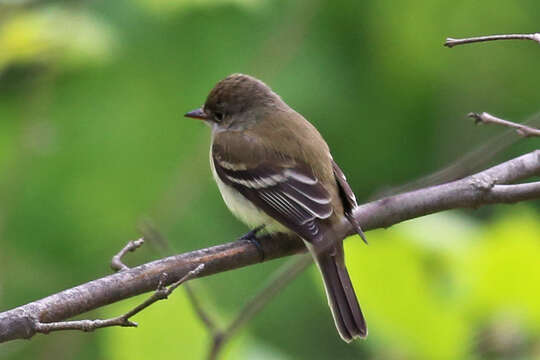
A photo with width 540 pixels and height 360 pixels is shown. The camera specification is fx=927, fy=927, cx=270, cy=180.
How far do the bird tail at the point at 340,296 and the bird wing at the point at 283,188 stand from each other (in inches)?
5.3

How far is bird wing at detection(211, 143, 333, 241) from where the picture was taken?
14.6ft

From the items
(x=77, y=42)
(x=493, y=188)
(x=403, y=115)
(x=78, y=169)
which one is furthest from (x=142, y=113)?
(x=493, y=188)

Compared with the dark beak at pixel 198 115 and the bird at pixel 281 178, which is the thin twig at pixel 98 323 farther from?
the dark beak at pixel 198 115

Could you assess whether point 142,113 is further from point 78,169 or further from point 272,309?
point 272,309

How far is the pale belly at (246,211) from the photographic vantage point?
184 inches

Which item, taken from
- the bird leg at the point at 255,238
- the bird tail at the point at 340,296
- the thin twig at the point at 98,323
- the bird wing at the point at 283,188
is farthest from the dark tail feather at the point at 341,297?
the thin twig at the point at 98,323

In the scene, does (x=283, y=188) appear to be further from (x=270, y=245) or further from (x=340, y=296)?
(x=340, y=296)

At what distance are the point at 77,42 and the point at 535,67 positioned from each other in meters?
3.78

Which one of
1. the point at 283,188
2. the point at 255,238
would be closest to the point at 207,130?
the point at 283,188

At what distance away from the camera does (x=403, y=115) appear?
7035mm

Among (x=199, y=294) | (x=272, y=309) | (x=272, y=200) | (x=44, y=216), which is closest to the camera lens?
(x=199, y=294)

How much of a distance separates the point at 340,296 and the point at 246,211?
2.81 feet

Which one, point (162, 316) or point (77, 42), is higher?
point (77, 42)

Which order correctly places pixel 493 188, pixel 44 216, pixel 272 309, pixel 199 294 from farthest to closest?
pixel 272 309 < pixel 44 216 < pixel 199 294 < pixel 493 188
